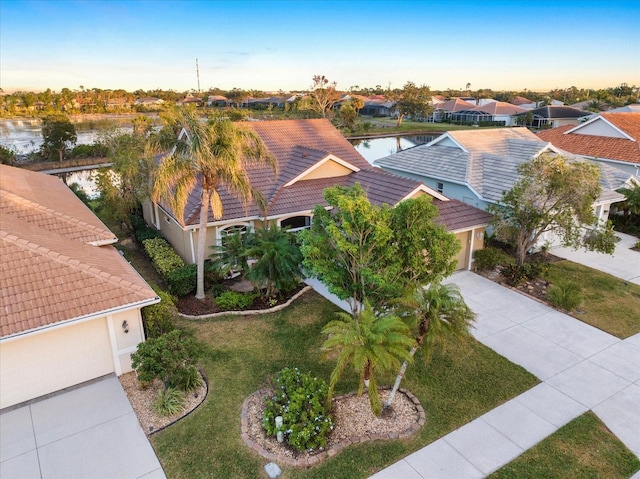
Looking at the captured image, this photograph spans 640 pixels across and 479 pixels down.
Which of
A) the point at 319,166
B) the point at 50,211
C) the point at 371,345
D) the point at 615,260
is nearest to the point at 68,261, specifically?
the point at 50,211

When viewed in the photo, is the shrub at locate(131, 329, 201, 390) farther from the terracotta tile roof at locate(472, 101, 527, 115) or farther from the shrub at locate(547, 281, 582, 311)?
the terracotta tile roof at locate(472, 101, 527, 115)

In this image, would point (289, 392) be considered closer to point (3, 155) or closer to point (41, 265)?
point (41, 265)

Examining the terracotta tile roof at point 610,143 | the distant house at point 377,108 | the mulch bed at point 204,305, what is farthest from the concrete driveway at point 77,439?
the distant house at point 377,108

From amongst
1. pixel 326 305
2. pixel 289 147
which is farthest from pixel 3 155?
pixel 326 305

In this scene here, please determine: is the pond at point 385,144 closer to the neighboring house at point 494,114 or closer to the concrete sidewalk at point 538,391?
the neighboring house at point 494,114

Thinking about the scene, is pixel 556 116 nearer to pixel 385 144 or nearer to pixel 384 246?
pixel 385 144

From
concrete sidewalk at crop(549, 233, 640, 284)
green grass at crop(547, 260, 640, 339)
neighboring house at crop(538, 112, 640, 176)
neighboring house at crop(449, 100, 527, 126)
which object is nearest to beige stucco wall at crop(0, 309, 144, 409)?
green grass at crop(547, 260, 640, 339)
